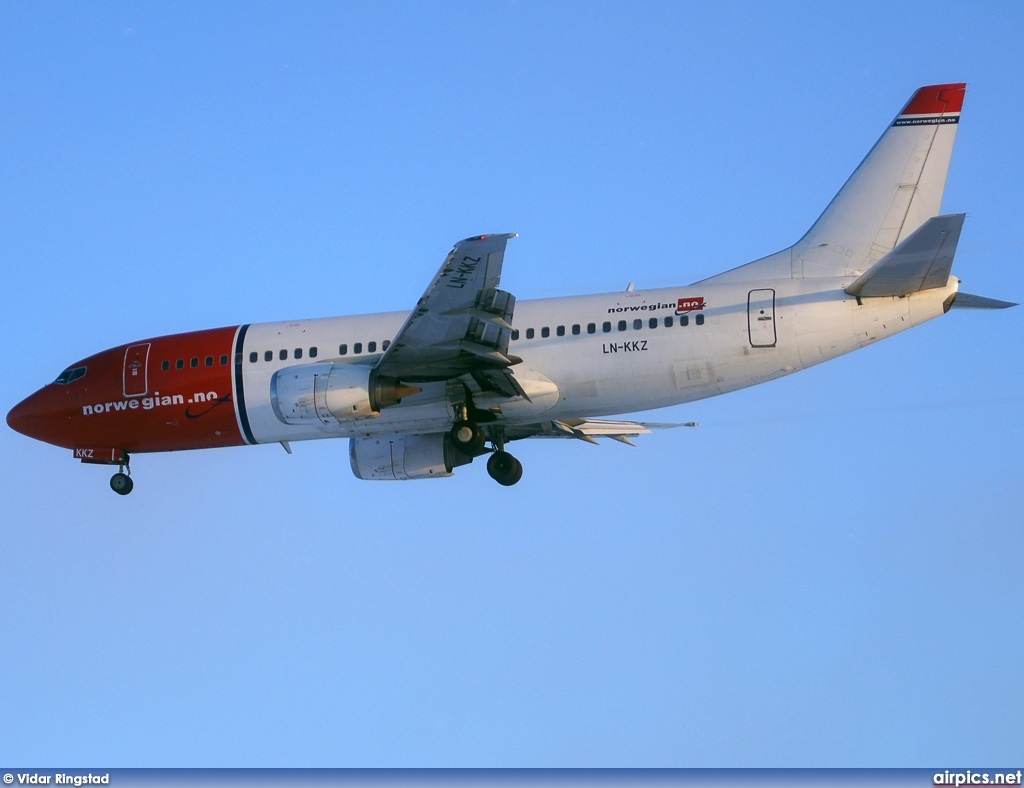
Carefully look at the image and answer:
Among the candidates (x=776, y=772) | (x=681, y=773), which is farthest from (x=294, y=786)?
(x=776, y=772)

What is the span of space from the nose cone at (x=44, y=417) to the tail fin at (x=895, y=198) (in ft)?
52.8

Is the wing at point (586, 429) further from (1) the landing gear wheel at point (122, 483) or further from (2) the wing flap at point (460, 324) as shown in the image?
(1) the landing gear wheel at point (122, 483)

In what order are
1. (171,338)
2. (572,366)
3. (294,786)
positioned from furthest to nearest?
(171,338) < (572,366) < (294,786)

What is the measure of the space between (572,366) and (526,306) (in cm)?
195

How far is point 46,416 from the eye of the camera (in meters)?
32.7

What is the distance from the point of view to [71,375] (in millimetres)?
32781

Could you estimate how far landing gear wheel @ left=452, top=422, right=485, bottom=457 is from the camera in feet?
95.7

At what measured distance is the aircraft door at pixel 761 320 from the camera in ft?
90.0

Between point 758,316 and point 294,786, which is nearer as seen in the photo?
point 294,786

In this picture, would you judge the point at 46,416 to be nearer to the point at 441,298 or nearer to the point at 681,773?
the point at 441,298

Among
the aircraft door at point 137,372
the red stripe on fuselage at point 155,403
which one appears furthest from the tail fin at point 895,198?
the aircraft door at point 137,372

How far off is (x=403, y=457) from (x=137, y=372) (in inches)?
247

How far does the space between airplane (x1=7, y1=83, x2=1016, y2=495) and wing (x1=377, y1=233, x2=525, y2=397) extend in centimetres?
3

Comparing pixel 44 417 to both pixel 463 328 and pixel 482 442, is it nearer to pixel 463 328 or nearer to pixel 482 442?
pixel 482 442
